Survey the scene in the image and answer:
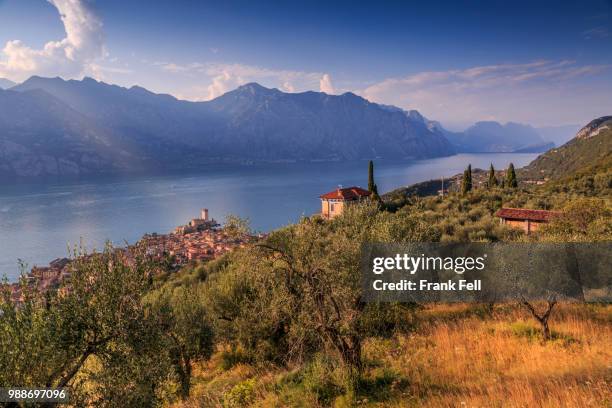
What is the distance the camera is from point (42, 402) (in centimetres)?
757

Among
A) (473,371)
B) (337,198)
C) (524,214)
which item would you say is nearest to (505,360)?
(473,371)

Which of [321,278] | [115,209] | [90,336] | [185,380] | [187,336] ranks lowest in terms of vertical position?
[115,209]

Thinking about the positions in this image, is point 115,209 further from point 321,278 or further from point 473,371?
point 473,371

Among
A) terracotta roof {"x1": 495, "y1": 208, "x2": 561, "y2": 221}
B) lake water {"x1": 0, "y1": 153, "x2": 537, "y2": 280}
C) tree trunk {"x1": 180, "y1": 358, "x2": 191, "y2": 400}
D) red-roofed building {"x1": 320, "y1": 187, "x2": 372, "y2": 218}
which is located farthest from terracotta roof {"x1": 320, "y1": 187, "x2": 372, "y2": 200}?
tree trunk {"x1": 180, "y1": 358, "x2": 191, "y2": 400}

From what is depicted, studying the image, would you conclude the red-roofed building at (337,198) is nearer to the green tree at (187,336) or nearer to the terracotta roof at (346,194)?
the terracotta roof at (346,194)

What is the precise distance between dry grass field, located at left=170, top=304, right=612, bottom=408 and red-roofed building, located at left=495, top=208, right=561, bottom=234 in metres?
23.3

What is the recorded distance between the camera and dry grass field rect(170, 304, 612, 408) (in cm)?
732

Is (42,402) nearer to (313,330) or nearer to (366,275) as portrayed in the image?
(313,330)

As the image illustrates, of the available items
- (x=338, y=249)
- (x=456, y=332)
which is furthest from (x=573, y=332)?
(x=338, y=249)

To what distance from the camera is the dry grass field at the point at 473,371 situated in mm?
7316

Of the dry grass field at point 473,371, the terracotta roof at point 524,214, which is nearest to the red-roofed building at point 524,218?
the terracotta roof at point 524,214

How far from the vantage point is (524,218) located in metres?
35.4

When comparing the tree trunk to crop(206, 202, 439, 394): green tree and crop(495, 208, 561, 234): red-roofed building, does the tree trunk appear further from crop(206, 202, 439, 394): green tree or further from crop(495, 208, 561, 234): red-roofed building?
crop(495, 208, 561, 234): red-roofed building

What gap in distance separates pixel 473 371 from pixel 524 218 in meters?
31.6
